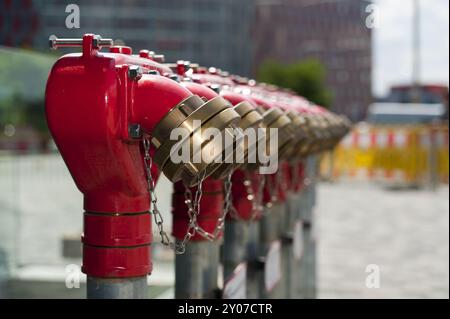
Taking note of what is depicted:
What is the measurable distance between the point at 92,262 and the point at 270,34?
96.3m

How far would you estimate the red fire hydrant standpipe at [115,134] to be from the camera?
1.97 metres

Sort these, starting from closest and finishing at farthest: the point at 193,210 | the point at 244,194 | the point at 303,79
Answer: the point at 193,210 → the point at 244,194 → the point at 303,79

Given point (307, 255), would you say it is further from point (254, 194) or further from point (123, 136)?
point (123, 136)

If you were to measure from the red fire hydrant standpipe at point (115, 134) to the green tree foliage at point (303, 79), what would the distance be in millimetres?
58478

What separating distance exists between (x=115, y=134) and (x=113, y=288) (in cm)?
47

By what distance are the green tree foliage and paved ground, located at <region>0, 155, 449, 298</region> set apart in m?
41.5

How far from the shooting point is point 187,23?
245 feet

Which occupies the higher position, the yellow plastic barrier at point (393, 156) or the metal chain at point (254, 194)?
the metal chain at point (254, 194)

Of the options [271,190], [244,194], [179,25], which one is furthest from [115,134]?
[179,25]

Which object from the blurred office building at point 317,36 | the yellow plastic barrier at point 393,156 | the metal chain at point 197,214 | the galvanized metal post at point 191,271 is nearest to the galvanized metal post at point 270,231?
the galvanized metal post at point 191,271

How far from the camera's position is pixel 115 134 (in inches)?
79.4

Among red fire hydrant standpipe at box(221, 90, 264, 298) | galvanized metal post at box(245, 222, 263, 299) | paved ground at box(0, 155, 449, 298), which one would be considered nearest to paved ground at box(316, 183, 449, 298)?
paved ground at box(0, 155, 449, 298)

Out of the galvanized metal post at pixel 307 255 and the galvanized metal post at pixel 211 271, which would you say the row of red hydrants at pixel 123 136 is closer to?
the galvanized metal post at pixel 211 271
